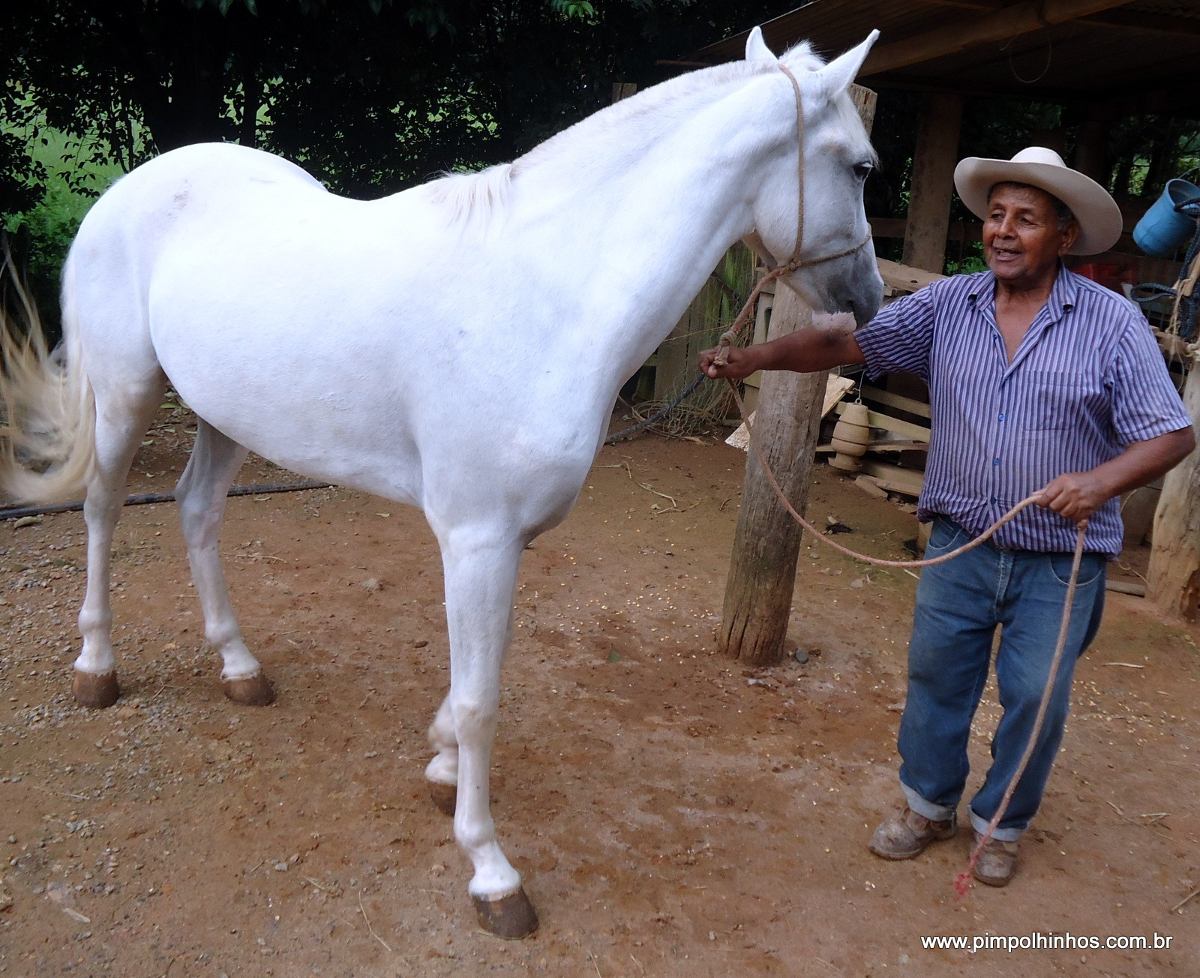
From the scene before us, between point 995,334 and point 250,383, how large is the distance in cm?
189

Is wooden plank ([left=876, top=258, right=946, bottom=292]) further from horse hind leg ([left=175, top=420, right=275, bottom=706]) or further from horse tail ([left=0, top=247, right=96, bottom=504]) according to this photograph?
horse tail ([left=0, top=247, right=96, bottom=504])

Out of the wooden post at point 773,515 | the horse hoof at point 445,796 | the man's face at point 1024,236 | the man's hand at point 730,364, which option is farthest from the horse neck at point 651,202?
the wooden post at point 773,515

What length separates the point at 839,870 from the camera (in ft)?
8.68

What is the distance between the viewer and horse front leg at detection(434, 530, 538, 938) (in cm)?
218

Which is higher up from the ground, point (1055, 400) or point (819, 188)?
point (819, 188)

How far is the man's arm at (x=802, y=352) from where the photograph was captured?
8.20 ft

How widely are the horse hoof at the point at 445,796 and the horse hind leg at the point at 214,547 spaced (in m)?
0.87

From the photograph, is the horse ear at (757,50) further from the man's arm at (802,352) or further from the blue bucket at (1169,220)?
the blue bucket at (1169,220)

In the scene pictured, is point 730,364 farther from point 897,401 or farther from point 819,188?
point 897,401

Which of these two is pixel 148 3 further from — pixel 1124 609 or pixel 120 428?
pixel 1124 609

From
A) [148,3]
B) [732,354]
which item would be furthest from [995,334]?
[148,3]

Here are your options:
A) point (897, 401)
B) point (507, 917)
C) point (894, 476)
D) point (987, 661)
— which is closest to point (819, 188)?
point (987, 661)

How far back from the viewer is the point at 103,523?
3.20m

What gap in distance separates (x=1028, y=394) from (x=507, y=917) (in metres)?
1.79
